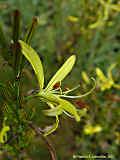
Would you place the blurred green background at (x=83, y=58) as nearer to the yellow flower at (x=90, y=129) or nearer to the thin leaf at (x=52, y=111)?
the yellow flower at (x=90, y=129)

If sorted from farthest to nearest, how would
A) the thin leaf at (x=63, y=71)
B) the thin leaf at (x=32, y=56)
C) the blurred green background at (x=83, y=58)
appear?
1. the blurred green background at (x=83, y=58)
2. the thin leaf at (x=63, y=71)
3. the thin leaf at (x=32, y=56)

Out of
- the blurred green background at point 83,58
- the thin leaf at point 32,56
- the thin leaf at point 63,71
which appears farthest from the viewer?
the blurred green background at point 83,58

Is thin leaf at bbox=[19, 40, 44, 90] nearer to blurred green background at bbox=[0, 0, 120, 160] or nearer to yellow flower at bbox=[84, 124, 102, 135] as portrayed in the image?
blurred green background at bbox=[0, 0, 120, 160]

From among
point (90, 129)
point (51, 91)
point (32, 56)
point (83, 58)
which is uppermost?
point (32, 56)

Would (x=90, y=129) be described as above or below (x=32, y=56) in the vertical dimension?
below

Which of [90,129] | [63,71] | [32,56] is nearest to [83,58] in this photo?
[90,129]

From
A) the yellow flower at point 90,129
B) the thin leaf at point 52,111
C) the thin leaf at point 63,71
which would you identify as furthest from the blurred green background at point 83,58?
the thin leaf at point 52,111

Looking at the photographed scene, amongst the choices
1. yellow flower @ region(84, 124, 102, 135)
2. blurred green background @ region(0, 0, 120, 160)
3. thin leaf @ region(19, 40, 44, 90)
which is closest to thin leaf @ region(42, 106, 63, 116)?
thin leaf @ region(19, 40, 44, 90)

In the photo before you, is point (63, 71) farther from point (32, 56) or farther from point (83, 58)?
point (83, 58)

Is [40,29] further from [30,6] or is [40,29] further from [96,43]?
[96,43]
